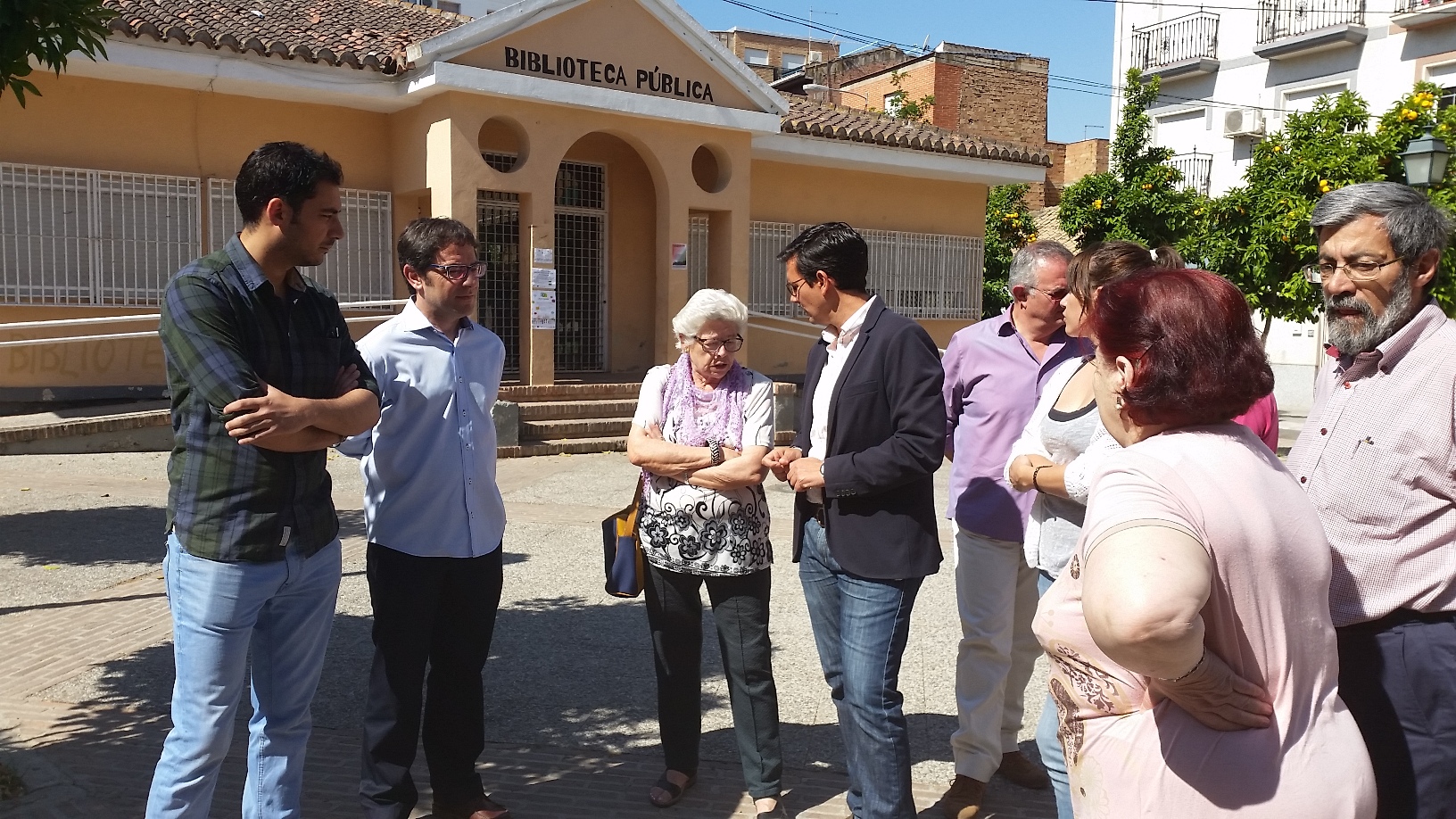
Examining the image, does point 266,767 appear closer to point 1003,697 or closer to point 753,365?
point 1003,697

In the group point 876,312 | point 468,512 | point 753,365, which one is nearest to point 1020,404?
point 876,312

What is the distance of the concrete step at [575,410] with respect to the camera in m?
12.8

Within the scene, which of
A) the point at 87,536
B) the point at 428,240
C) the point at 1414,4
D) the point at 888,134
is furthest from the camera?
the point at 1414,4

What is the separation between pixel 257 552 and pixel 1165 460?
2206mm

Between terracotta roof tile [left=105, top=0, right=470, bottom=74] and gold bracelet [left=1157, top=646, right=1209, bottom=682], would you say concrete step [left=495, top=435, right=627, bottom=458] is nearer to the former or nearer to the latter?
terracotta roof tile [left=105, top=0, right=470, bottom=74]

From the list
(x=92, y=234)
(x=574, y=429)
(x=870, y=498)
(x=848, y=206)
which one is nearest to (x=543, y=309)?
(x=574, y=429)

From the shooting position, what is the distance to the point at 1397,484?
248 cm

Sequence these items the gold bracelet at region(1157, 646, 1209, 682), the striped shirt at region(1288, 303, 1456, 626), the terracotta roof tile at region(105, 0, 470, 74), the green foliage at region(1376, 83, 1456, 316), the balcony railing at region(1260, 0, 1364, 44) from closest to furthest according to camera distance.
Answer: the gold bracelet at region(1157, 646, 1209, 682)
the striped shirt at region(1288, 303, 1456, 626)
the terracotta roof tile at region(105, 0, 470, 74)
the green foliage at region(1376, 83, 1456, 316)
the balcony railing at region(1260, 0, 1364, 44)

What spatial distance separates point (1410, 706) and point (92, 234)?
1308cm

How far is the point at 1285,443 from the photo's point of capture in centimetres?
1659

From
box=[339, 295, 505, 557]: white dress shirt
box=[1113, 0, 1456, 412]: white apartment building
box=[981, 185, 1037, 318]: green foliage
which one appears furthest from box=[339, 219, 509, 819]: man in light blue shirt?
box=[1113, 0, 1456, 412]: white apartment building

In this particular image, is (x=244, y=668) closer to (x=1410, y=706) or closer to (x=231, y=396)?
(x=231, y=396)

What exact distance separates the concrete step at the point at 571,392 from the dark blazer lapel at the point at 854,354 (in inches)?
378

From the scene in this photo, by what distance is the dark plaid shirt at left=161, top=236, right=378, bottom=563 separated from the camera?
275 centimetres
